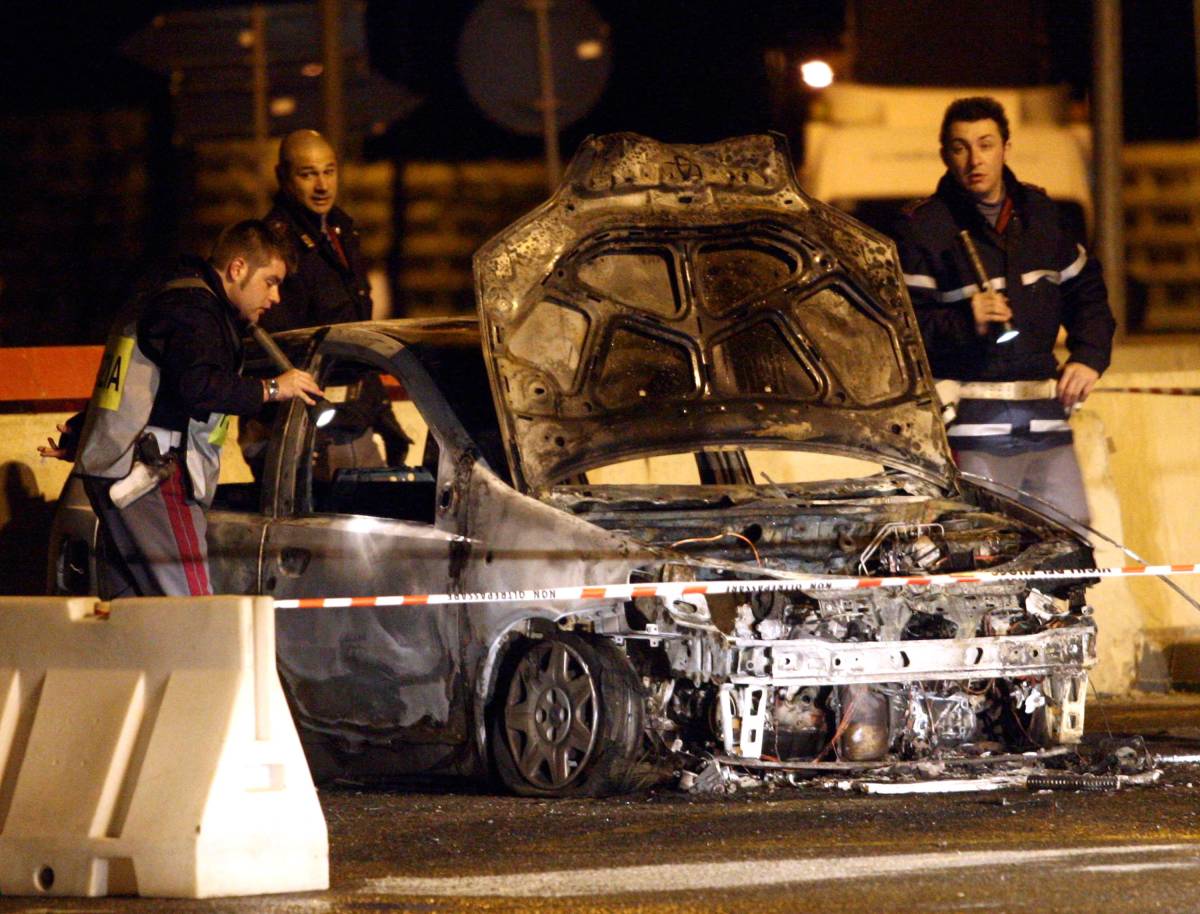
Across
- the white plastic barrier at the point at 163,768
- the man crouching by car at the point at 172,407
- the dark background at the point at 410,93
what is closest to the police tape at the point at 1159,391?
the man crouching by car at the point at 172,407

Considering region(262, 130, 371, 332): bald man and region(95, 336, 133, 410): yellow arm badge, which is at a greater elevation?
region(262, 130, 371, 332): bald man

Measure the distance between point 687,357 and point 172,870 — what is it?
322 cm

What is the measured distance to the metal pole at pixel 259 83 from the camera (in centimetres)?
2475

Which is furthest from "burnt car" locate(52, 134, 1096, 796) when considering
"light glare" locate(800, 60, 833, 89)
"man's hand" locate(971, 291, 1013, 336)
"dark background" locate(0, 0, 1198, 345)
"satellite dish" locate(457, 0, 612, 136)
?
"dark background" locate(0, 0, 1198, 345)

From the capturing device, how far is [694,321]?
31.6ft

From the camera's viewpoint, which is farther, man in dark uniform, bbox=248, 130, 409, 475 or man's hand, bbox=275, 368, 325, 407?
man in dark uniform, bbox=248, 130, 409, 475

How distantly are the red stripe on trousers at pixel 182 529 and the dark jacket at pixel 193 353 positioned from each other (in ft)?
0.65

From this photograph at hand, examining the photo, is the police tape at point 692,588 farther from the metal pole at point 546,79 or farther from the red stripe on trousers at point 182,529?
A: the metal pole at point 546,79

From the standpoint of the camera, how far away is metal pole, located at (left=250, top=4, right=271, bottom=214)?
24750mm

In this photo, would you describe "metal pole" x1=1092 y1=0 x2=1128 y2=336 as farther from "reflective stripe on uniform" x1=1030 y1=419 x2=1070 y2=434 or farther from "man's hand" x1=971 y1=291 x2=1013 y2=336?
"man's hand" x1=971 y1=291 x2=1013 y2=336

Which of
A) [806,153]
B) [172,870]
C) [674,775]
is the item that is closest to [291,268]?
[674,775]

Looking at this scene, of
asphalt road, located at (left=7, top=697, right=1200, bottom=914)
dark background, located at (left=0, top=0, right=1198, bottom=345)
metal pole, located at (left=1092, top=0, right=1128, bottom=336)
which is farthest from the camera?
dark background, located at (left=0, top=0, right=1198, bottom=345)

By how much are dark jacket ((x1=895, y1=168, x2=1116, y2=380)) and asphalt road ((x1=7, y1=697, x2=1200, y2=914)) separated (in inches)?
86.0

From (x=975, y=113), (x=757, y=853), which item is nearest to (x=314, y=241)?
(x=975, y=113)
